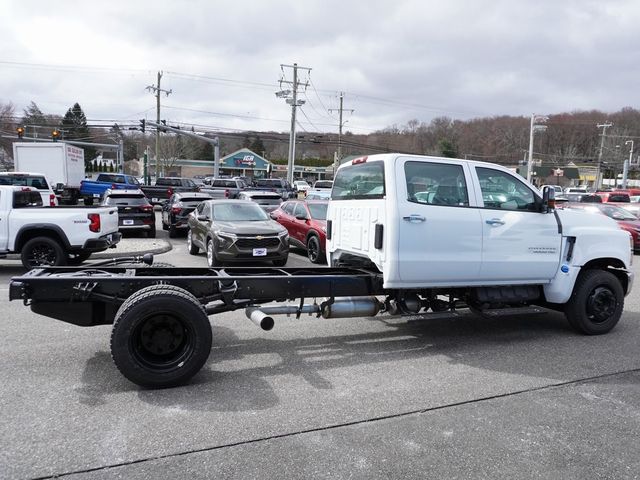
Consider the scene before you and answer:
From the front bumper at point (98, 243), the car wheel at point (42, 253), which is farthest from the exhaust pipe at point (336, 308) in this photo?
the car wheel at point (42, 253)

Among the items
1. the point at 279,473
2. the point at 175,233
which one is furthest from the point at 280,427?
the point at 175,233

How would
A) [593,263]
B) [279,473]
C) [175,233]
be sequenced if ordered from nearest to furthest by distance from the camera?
[279,473] → [593,263] → [175,233]

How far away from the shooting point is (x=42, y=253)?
1004 centimetres

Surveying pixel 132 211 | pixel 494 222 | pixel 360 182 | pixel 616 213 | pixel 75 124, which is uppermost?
pixel 75 124

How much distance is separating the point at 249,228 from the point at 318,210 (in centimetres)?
276

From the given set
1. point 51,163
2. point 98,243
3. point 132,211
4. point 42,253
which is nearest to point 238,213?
point 98,243

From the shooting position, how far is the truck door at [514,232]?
5.69 metres

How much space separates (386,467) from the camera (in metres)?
3.21

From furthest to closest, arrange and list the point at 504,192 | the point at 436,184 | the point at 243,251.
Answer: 1. the point at 243,251
2. the point at 504,192
3. the point at 436,184

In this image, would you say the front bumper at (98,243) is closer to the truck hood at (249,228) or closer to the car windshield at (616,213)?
the truck hood at (249,228)

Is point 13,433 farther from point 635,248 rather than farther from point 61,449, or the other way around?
point 635,248

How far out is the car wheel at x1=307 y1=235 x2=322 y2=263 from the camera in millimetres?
12080

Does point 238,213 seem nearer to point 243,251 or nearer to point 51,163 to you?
point 243,251

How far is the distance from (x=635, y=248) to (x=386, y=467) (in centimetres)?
1609
